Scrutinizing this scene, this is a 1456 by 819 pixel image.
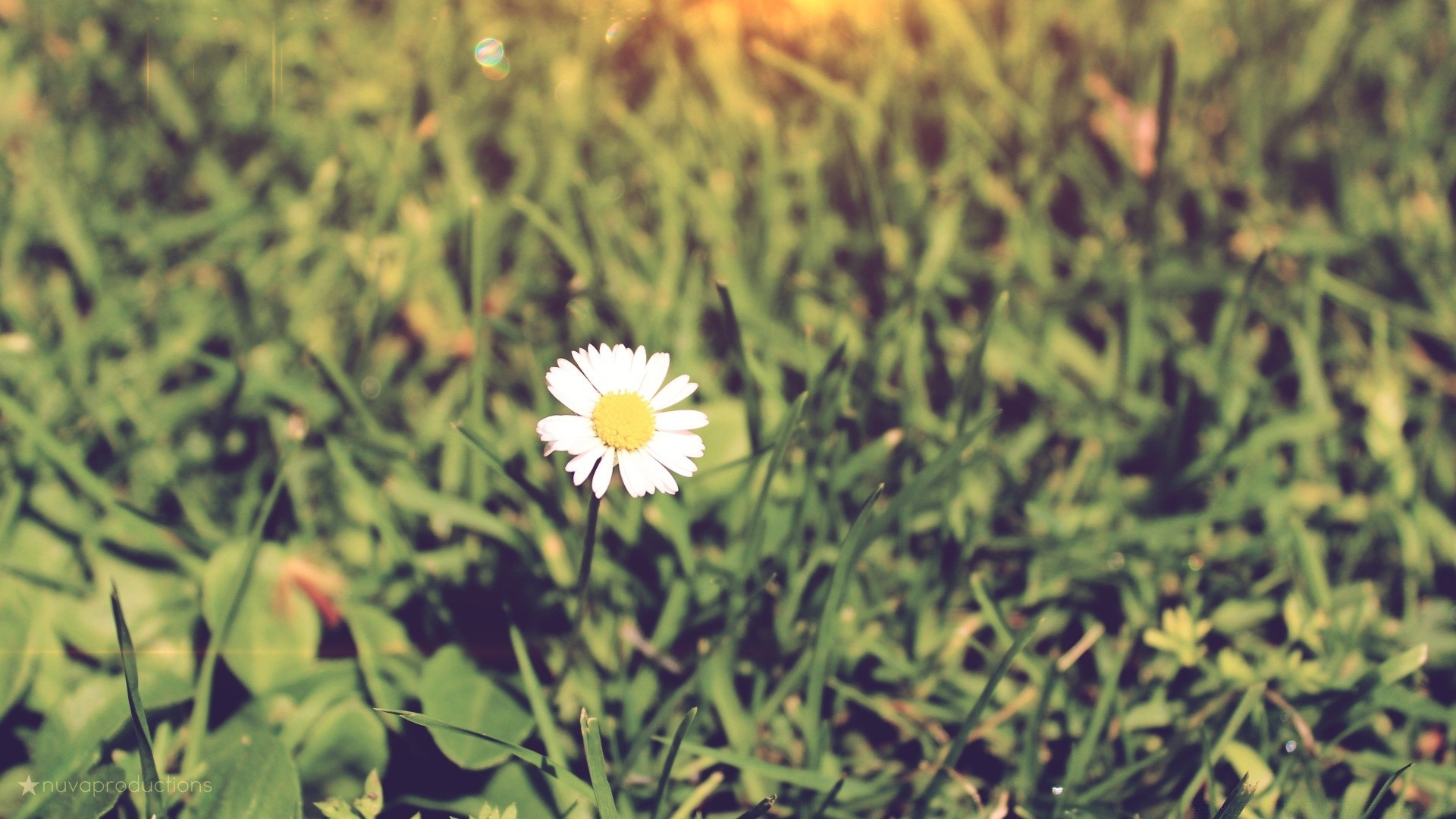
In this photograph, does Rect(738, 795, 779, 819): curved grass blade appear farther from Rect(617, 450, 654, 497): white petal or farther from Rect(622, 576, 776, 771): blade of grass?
Rect(617, 450, 654, 497): white petal

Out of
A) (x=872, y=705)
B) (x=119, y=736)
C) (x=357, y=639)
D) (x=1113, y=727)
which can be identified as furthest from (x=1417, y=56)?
Result: (x=119, y=736)

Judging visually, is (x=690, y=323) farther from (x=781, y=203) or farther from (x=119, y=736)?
(x=119, y=736)

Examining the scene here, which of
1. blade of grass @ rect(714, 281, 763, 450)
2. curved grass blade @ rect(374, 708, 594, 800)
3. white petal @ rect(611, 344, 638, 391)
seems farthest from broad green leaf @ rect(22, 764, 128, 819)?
blade of grass @ rect(714, 281, 763, 450)

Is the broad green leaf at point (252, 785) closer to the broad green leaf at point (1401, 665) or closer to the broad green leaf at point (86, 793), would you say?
the broad green leaf at point (86, 793)

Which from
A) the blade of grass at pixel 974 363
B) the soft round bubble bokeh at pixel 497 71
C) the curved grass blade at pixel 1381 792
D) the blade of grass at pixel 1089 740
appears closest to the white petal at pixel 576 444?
the blade of grass at pixel 974 363

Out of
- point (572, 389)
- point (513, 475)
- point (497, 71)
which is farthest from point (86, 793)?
point (497, 71)
